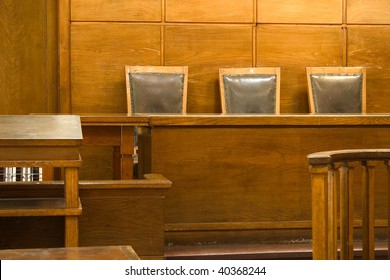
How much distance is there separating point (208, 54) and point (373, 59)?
1.27 meters

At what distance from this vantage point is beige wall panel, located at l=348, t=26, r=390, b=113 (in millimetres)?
5887

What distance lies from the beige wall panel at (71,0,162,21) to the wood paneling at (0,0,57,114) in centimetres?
21

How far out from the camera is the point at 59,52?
5.63 metres

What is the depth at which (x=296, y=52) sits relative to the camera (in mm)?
5848

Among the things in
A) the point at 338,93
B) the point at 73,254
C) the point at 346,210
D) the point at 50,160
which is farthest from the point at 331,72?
the point at 73,254

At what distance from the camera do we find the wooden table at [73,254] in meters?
1.33

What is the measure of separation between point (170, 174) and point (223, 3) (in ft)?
8.67

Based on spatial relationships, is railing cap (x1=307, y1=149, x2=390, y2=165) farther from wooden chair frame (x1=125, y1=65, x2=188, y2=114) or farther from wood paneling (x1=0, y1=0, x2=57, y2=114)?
wood paneling (x1=0, y1=0, x2=57, y2=114)

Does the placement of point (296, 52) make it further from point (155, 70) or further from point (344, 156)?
point (344, 156)

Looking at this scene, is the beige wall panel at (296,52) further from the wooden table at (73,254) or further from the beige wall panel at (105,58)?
the wooden table at (73,254)

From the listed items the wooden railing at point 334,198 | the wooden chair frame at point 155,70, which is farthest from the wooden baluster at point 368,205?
the wooden chair frame at point 155,70

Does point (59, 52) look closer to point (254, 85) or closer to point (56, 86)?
point (56, 86)

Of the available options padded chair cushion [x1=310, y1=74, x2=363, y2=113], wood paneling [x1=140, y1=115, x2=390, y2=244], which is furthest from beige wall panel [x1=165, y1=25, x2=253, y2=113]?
wood paneling [x1=140, y1=115, x2=390, y2=244]

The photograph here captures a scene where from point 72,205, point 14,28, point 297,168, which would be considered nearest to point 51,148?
point 72,205
